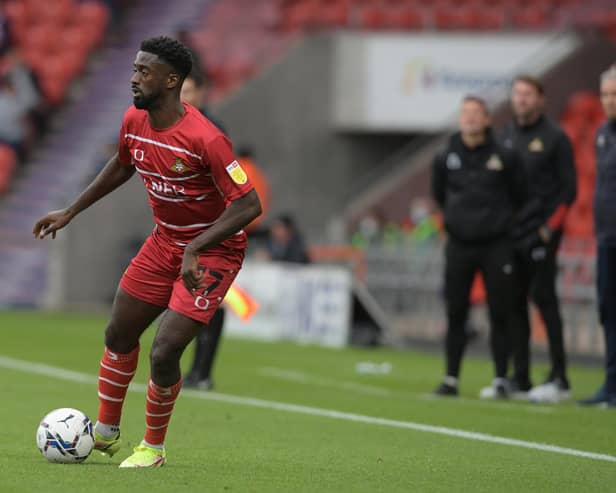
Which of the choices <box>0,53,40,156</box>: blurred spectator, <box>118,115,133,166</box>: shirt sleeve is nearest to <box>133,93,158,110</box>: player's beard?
<box>118,115,133,166</box>: shirt sleeve

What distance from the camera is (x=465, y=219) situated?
37.8ft

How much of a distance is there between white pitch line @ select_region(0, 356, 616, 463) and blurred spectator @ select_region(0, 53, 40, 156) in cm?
1187

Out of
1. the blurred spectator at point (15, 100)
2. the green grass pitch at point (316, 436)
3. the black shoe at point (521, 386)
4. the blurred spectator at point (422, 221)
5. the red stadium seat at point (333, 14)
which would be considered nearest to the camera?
the green grass pitch at point (316, 436)

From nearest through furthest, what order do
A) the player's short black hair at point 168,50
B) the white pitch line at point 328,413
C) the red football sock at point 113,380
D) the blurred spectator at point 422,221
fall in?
the player's short black hair at point 168,50 → the red football sock at point 113,380 → the white pitch line at point 328,413 → the blurred spectator at point 422,221

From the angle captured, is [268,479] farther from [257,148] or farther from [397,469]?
[257,148]

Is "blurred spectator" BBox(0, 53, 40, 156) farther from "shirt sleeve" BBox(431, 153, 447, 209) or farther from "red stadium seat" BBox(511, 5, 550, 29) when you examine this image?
"shirt sleeve" BBox(431, 153, 447, 209)

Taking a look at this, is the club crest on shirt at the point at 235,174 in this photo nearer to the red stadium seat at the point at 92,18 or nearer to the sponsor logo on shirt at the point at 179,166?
the sponsor logo on shirt at the point at 179,166

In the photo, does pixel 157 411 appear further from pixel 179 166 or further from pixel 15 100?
pixel 15 100

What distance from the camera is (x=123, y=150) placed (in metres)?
7.59

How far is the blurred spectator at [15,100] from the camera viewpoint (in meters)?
24.9

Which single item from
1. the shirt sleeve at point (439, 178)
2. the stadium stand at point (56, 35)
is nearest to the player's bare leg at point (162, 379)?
the shirt sleeve at point (439, 178)

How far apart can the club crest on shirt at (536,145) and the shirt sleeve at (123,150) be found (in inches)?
194

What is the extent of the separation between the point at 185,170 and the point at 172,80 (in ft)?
1.44

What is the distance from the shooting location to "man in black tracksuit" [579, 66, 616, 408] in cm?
1103
